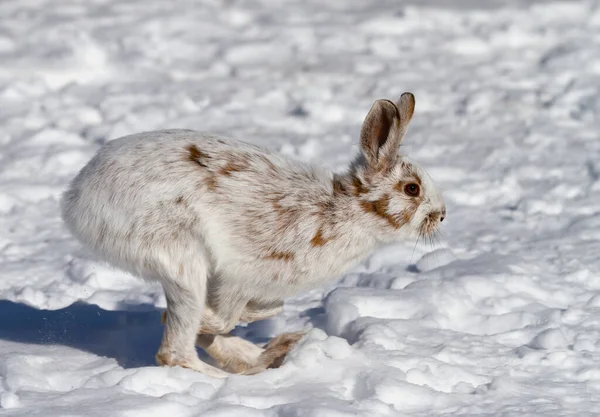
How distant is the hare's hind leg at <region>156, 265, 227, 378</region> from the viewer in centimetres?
376

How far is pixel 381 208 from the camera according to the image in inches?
165

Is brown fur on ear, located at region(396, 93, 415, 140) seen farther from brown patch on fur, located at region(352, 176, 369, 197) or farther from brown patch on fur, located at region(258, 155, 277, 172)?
brown patch on fur, located at region(258, 155, 277, 172)

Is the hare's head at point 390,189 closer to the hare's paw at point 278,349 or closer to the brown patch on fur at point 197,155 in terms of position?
the hare's paw at point 278,349

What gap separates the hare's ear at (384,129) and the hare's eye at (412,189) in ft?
0.47

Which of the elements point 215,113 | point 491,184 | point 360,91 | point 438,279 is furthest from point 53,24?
point 438,279

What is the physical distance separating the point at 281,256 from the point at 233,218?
10.7 inches

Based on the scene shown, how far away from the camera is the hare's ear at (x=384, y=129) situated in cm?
406

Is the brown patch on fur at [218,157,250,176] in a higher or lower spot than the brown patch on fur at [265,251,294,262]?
higher

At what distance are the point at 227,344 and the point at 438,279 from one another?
1.36m

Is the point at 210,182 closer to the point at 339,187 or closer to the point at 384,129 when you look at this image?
the point at 339,187

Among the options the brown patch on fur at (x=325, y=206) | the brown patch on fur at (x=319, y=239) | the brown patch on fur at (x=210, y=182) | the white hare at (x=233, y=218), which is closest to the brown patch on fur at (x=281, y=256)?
the white hare at (x=233, y=218)

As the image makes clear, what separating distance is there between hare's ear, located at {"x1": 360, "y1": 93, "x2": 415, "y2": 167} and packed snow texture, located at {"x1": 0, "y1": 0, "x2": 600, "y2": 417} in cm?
82

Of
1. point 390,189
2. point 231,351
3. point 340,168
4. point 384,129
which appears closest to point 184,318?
point 231,351

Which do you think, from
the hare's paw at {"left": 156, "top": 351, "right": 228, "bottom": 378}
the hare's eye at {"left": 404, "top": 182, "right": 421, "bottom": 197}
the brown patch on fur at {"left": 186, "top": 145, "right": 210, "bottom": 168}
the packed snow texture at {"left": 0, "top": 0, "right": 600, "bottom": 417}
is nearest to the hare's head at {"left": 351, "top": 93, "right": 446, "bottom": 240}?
the hare's eye at {"left": 404, "top": 182, "right": 421, "bottom": 197}
